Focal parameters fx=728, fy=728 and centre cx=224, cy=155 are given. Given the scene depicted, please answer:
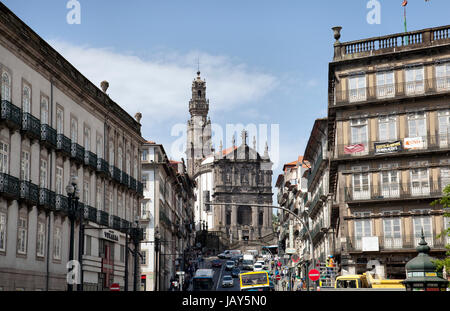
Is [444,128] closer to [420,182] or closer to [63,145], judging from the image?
[420,182]

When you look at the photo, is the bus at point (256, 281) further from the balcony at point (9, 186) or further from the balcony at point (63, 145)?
the balcony at point (9, 186)

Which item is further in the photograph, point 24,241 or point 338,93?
point 338,93

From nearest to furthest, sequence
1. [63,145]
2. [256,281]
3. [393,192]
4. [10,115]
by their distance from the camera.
Answer: [10,115], [63,145], [393,192], [256,281]

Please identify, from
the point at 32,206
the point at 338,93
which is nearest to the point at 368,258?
the point at 338,93

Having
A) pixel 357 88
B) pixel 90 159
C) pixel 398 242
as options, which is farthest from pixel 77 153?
pixel 398 242

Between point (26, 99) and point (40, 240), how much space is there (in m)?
7.72

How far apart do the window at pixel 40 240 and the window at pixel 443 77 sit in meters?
28.2

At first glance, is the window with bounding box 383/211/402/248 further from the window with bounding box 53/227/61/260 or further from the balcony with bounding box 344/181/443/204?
the window with bounding box 53/227/61/260

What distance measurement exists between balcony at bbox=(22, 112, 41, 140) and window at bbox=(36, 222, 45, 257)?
15.8 feet

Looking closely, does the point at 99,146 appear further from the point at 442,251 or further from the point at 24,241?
the point at 442,251

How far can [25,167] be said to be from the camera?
37875mm
